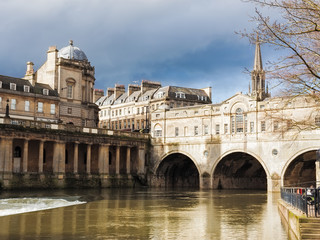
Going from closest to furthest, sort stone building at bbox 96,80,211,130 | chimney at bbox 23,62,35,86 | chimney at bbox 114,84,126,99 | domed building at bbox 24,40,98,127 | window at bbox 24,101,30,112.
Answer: window at bbox 24,101,30,112, chimney at bbox 23,62,35,86, domed building at bbox 24,40,98,127, stone building at bbox 96,80,211,130, chimney at bbox 114,84,126,99

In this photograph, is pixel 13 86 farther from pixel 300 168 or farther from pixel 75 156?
pixel 300 168

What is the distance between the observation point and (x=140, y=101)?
95.0m

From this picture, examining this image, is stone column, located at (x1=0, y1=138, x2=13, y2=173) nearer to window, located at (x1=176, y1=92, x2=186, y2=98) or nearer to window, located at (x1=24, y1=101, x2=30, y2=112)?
window, located at (x1=24, y1=101, x2=30, y2=112)

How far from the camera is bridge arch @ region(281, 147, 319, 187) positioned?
50.7 metres

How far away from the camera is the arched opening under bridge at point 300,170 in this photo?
51.6 metres

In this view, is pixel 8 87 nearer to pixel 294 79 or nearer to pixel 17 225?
pixel 17 225

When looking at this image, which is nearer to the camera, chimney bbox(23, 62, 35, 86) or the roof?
the roof

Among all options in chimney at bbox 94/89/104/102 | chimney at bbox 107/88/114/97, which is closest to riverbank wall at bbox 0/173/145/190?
chimney at bbox 107/88/114/97

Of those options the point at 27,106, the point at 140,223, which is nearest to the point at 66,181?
the point at 27,106

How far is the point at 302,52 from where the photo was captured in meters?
18.2

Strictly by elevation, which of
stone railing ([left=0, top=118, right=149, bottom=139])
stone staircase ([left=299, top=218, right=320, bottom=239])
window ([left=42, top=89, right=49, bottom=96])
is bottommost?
stone staircase ([left=299, top=218, right=320, bottom=239])

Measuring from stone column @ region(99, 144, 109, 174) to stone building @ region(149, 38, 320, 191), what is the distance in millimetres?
8318

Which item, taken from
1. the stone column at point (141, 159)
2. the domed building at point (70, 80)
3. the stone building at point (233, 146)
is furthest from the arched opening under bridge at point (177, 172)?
the domed building at point (70, 80)

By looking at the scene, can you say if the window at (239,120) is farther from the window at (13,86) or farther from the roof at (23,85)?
the window at (13,86)
